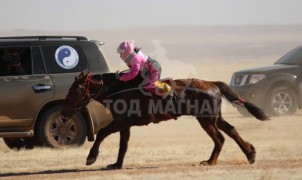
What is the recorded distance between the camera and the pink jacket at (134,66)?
11070mm

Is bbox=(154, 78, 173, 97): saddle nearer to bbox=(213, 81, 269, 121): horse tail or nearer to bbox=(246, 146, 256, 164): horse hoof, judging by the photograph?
bbox=(213, 81, 269, 121): horse tail

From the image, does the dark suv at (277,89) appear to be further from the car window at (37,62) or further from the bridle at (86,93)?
the bridle at (86,93)

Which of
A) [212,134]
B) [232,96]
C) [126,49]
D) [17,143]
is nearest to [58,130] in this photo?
[17,143]

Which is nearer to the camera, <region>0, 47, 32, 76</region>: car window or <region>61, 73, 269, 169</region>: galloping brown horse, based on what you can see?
<region>61, 73, 269, 169</region>: galloping brown horse

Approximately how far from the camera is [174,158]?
499 inches

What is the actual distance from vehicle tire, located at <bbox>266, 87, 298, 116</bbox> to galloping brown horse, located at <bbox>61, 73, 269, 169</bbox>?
782 cm

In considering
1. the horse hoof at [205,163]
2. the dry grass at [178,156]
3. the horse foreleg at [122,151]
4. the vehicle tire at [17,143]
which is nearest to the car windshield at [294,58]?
the dry grass at [178,156]

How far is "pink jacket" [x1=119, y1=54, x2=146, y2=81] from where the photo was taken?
11070mm

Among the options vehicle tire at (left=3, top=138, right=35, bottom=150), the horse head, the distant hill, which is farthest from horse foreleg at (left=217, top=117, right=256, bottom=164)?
the distant hill

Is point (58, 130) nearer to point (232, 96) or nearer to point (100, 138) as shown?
point (100, 138)

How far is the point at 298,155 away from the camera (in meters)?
12.6

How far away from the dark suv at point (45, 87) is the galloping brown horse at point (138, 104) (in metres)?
2.10

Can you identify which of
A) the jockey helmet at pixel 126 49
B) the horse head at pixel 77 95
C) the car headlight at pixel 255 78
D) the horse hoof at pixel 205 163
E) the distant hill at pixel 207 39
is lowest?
the distant hill at pixel 207 39

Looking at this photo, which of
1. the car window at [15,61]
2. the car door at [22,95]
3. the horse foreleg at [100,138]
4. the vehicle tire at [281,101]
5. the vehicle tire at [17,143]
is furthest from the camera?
the vehicle tire at [281,101]
